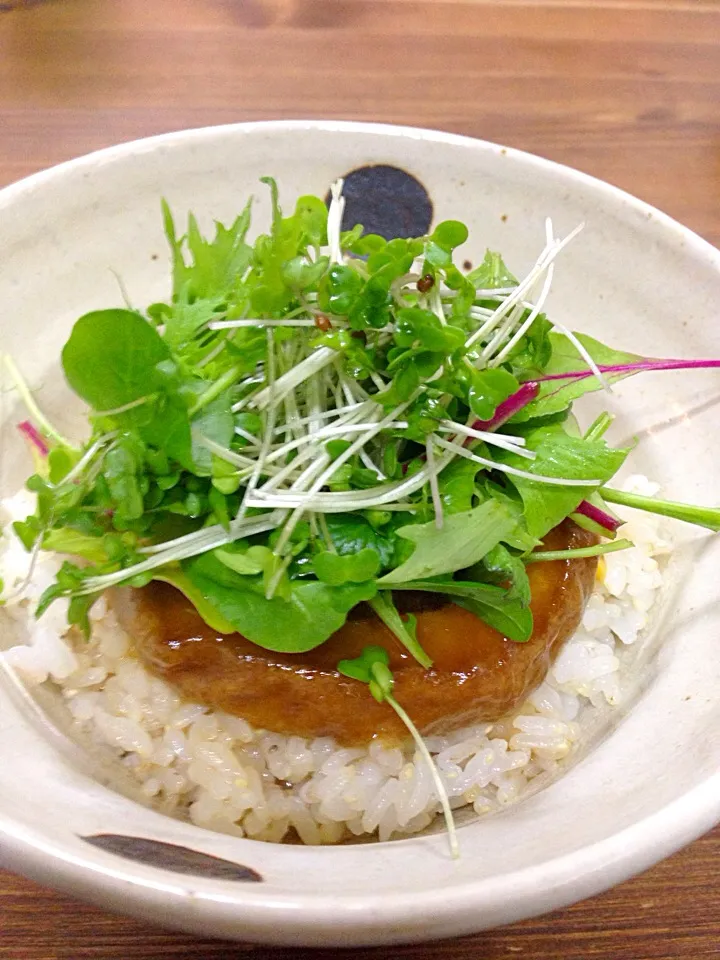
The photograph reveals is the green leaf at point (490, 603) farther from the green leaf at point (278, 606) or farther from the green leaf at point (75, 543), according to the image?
the green leaf at point (75, 543)

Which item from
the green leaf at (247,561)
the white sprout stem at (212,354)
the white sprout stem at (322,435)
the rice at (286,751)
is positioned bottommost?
the rice at (286,751)

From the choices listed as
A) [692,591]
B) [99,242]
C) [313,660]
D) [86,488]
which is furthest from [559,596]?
[99,242]

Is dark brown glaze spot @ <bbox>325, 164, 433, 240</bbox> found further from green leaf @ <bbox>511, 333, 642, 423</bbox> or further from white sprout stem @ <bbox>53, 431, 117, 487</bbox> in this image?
white sprout stem @ <bbox>53, 431, 117, 487</bbox>

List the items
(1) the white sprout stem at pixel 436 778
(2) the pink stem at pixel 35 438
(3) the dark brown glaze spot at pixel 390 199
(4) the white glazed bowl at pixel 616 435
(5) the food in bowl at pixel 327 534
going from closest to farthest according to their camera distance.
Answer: (4) the white glazed bowl at pixel 616 435, (1) the white sprout stem at pixel 436 778, (5) the food in bowl at pixel 327 534, (2) the pink stem at pixel 35 438, (3) the dark brown glaze spot at pixel 390 199

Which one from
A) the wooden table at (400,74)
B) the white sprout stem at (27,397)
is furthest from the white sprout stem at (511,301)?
the wooden table at (400,74)

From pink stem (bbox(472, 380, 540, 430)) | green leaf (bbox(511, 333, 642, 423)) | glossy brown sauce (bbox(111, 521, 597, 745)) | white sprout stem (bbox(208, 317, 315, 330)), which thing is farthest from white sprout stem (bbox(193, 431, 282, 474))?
green leaf (bbox(511, 333, 642, 423))

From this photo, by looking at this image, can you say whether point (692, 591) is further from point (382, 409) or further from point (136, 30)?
point (136, 30)
